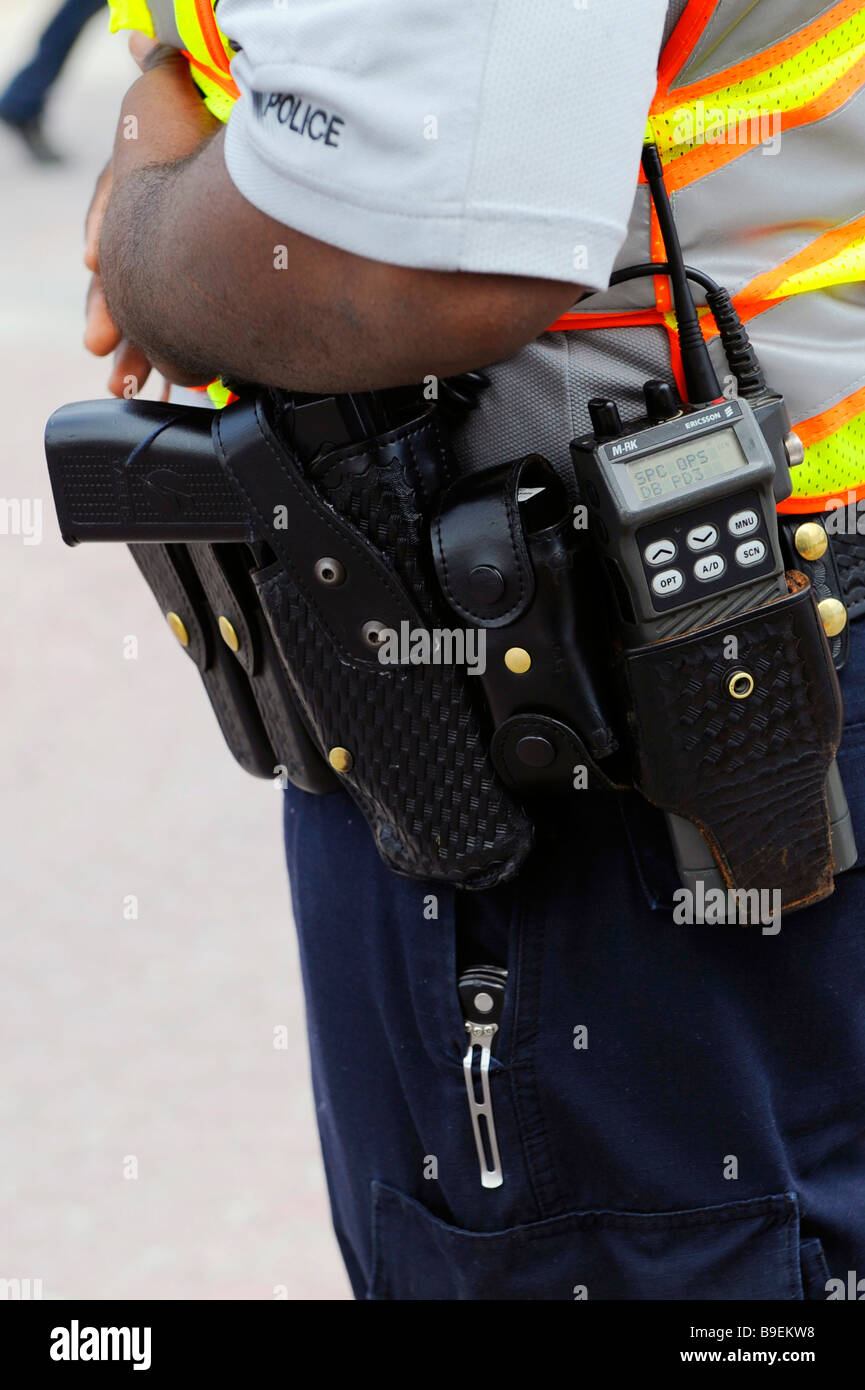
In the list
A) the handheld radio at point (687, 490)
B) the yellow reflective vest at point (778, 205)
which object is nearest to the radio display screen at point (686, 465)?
the handheld radio at point (687, 490)

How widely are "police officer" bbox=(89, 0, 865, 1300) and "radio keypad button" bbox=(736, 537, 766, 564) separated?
11 centimetres

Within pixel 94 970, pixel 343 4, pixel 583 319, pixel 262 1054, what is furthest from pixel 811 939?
pixel 94 970

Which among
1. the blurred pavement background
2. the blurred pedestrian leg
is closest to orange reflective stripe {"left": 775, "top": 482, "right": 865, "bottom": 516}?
the blurred pavement background

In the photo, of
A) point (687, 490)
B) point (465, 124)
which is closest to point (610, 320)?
point (687, 490)

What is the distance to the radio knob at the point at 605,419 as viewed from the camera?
1056mm

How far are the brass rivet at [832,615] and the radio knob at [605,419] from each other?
0.23m

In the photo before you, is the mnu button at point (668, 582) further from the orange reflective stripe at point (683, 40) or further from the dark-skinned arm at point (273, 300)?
the orange reflective stripe at point (683, 40)

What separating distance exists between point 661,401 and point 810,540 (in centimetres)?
17

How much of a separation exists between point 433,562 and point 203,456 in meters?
0.20

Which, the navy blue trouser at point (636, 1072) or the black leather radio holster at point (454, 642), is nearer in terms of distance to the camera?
the black leather radio holster at point (454, 642)

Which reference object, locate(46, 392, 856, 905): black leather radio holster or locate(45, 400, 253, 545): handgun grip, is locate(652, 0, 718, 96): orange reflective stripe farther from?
locate(45, 400, 253, 545): handgun grip

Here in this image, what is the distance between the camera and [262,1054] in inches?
111

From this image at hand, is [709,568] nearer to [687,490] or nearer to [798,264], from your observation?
[687,490]
